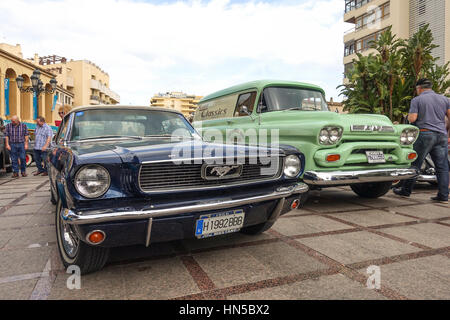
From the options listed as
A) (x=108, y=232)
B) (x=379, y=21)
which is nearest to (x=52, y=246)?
(x=108, y=232)

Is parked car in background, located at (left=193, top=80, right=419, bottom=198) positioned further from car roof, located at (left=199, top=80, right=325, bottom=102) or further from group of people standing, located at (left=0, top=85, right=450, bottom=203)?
group of people standing, located at (left=0, top=85, right=450, bottom=203)

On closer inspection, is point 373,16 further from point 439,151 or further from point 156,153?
point 156,153

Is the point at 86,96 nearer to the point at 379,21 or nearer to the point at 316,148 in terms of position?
the point at 379,21

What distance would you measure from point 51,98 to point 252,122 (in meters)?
31.5

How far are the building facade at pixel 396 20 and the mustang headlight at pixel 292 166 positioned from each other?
48.0 ft

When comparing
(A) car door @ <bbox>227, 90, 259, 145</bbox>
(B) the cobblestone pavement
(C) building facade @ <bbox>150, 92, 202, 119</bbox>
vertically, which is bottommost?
(B) the cobblestone pavement

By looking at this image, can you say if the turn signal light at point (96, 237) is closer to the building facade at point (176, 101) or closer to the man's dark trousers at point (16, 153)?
the man's dark trousers at point (16, 153)

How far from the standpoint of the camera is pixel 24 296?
1877 millimetres

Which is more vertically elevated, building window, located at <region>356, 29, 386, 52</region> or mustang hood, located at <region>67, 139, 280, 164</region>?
building window, located at <region>356, 29, 386, 52</region>

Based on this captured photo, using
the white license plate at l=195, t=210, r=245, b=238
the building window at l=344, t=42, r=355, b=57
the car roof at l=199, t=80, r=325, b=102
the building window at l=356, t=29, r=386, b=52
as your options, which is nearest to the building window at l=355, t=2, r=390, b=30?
the building window at l=356, t=29, r=386, b=52

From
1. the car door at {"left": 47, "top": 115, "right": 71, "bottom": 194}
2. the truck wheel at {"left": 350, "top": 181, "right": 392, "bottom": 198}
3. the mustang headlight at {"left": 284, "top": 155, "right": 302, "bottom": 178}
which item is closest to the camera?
the car door at {"left": 47, "top": 115, "right": 71, "bottom": 194}

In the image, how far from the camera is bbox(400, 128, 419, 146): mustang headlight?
4477mm

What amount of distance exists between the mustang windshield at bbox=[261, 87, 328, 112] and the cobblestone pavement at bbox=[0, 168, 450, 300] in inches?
74.1
